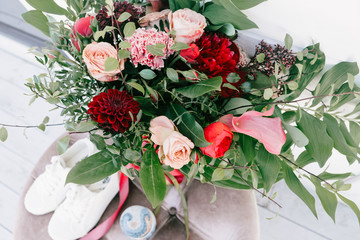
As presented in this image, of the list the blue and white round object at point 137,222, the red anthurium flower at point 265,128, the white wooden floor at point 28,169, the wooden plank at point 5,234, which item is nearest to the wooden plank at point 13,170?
the white wooden floor at point 28,169

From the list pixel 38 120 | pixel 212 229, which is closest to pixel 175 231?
pixel 212 229

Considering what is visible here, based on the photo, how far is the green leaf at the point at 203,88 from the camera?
313 millimetres

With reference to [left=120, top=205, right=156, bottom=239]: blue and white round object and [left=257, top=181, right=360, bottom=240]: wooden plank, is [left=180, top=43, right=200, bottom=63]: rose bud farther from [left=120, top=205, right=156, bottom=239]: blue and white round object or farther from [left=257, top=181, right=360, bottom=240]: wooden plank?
[left=257, top=181, right=360, bottom=240]: wooden plank

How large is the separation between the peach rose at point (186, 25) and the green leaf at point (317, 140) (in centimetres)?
18

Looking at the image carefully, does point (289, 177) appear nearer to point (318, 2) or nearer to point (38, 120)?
point (318, 2)

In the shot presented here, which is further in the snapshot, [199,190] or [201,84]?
[199,190]

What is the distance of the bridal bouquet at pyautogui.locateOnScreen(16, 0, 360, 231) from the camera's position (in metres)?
0.32

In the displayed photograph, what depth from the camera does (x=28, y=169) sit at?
114 centimetres

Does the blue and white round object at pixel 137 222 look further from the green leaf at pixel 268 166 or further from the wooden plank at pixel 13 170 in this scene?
the wooden plank at pixel 13 170

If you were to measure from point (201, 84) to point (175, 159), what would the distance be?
10 centimetres

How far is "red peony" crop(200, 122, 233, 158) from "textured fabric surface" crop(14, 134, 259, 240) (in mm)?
363

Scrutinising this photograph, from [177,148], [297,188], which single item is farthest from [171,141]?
[297,188]

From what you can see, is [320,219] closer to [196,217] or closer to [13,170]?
[196,217]

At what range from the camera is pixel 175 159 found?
34 centimetres
